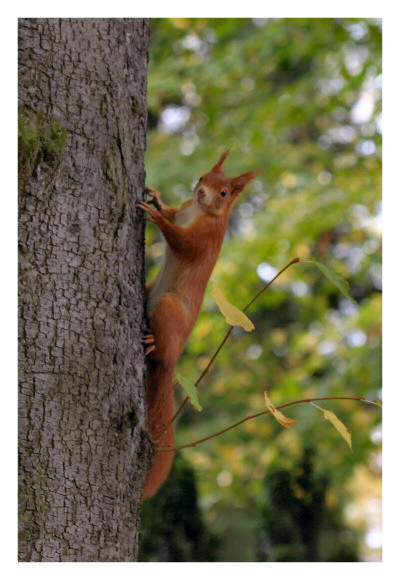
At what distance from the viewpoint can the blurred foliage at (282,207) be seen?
3.44 metres

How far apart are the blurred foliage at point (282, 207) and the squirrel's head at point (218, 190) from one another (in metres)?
1.24

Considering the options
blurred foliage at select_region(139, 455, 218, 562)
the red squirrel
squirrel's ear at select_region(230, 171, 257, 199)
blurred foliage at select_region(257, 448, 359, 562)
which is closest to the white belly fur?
the red squirrel

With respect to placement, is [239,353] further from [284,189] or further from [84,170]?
[84,170]

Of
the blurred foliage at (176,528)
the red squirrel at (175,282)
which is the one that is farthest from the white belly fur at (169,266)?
the blurred foliage at (176,528)

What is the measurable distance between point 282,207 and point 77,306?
2873 millimetres

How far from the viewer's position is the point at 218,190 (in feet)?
5.11

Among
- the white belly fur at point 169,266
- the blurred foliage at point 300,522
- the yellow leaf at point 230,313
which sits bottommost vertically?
the blurred foliage at point 300,522

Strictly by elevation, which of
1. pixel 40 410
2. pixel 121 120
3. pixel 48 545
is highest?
pixel 121 120

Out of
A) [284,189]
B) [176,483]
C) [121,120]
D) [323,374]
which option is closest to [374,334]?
[323,374]

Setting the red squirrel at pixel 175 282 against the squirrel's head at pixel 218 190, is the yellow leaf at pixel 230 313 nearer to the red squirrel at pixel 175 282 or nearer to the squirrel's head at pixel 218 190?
the red squirrel at pixel 175 282

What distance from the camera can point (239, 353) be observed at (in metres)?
5.41

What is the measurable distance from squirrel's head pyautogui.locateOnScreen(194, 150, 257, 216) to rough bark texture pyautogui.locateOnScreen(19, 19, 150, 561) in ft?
1.21

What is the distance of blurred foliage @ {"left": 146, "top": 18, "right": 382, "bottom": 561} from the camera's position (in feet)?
11.3
